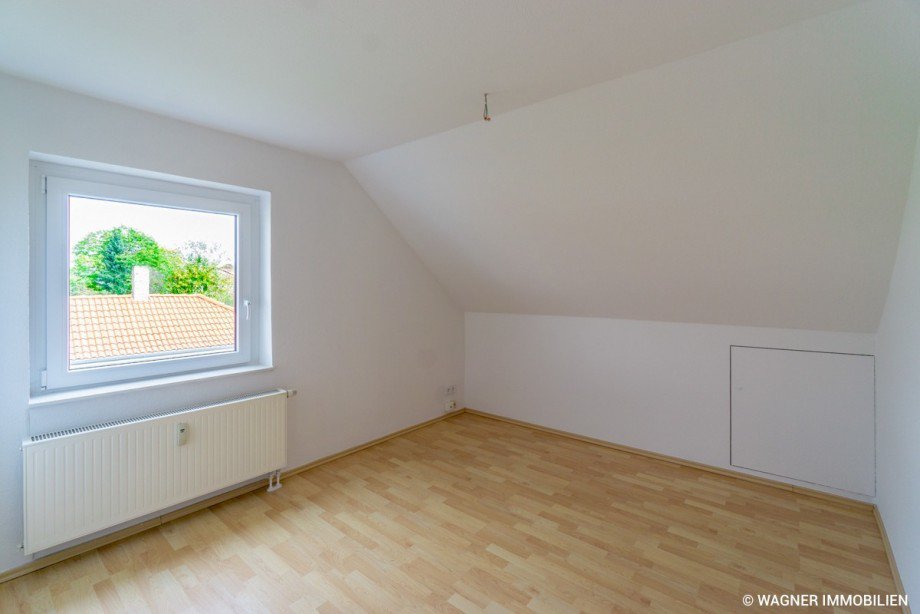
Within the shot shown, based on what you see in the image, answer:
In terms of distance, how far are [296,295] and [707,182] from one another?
2.87 m

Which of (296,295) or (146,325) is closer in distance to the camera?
(146,325)

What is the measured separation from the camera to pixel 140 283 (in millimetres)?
2658

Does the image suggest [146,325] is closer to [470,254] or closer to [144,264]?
[144,264]

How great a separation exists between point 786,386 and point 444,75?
10.4ft

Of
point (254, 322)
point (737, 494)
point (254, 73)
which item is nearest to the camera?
point (254, 73)

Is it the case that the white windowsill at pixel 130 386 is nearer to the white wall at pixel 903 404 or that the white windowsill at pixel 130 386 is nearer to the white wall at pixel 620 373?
the white wall at pixel 620 373

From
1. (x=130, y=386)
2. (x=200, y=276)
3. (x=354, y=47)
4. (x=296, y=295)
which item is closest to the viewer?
(x=354, y=47)

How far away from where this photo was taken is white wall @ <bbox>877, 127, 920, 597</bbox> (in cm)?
190

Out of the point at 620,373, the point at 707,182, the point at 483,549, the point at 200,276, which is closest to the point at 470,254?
the point at 620,373

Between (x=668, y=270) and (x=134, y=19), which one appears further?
(x=668, y=270)

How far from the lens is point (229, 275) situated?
Answer: 3092 millimetres

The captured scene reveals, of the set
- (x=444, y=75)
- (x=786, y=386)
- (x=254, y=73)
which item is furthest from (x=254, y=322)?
(x=786, y=386)

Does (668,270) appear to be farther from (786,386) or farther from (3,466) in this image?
(3,466)

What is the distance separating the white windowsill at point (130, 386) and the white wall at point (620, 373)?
96.6 inches
